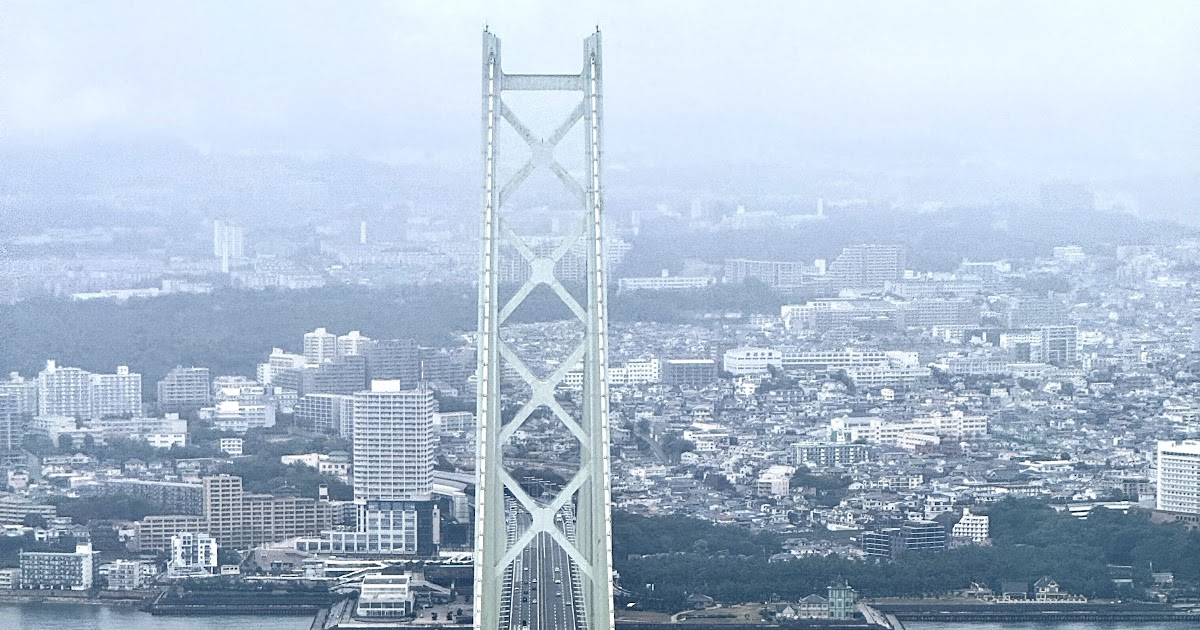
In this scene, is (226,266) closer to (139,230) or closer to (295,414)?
(139,230)

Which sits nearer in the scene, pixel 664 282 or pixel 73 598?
pixel 73 598

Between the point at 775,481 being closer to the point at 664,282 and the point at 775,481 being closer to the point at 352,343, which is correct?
the point at 352,343

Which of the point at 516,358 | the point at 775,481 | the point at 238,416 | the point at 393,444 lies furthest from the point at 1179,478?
the point at 516,358

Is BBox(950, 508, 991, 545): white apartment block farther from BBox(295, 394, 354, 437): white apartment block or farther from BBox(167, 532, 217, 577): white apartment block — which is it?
BBox(295, 394, 354, 437): white apartment block

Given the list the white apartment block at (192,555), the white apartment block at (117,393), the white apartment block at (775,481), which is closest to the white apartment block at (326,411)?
the white apartment block at (117,393)

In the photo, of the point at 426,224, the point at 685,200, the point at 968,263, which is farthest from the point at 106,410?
the point at 968,263

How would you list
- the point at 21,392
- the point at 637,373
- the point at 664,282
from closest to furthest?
the point at 21,392 < the point at 637,373 < the point at 664,282

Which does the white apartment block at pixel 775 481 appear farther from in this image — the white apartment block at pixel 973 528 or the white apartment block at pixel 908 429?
Result: the white apartment block at pixel 973 528
